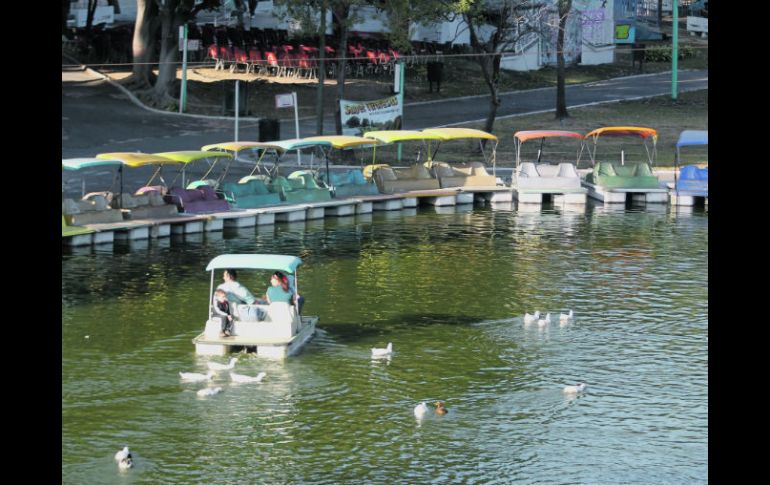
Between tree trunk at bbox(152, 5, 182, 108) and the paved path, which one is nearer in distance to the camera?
the paved path

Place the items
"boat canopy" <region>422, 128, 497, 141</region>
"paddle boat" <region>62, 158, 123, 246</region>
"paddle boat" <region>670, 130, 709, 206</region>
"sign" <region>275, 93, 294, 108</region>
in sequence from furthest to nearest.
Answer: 1. "sign" <region>275, 93, 294, 108</region>
2. "boat canopy" <region>422, 128, 497, 141</region>
3. "paddle boat" <region>670, 130, 709, 206</region>
4. "paddle boat" <region>62, 158, 123, 246</region>

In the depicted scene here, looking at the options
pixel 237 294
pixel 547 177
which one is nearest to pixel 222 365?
pixel 237 294

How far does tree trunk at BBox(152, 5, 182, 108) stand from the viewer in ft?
197

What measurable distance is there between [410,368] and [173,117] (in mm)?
38642

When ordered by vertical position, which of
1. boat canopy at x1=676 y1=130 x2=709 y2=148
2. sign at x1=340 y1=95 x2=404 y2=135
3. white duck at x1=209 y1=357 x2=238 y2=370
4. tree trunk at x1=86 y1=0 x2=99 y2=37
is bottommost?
white duck at x1=209 y1=357 x2=238 y2=370

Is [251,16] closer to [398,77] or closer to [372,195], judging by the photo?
[398,77]

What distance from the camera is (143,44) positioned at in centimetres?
6231

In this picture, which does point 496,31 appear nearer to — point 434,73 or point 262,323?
point 434,73

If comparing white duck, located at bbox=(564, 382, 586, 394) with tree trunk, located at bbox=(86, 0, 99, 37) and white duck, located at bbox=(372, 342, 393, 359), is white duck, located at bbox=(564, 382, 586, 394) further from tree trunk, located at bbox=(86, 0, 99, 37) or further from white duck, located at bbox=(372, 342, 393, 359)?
tree trunk, located at bbox=(86, 0, 99, 37)

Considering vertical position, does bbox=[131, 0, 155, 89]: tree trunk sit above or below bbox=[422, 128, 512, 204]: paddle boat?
above

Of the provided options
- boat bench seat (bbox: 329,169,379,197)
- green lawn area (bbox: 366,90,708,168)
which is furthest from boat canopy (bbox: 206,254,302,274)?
green lawn area (bbox: 366,90,708,168)

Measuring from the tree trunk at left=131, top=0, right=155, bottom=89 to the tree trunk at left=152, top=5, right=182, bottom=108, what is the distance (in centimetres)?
94

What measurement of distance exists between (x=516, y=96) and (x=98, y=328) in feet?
158

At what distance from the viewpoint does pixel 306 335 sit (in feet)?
79.6
